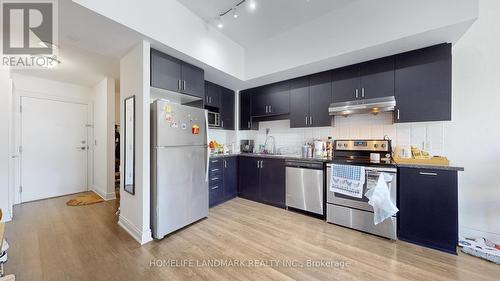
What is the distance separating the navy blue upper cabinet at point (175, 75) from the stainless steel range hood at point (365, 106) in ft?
7.05

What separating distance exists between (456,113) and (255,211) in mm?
3066

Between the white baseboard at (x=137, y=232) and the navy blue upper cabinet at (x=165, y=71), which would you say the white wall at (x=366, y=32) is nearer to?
the navy blue upper cabinet at (x=165, y=71)

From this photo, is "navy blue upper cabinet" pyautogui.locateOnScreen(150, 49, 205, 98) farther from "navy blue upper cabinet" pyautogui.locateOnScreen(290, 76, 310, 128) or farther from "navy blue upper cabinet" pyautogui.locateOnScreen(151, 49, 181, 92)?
"navy blue upper cabinet" pyautogui.locateOnScreen(290, 76, 310, 128)

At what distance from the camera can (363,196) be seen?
7.99 feet

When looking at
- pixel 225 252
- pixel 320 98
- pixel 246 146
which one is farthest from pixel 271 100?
pixel 225 252

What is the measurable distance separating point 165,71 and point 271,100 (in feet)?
6.74

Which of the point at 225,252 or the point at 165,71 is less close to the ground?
the point at 165,71

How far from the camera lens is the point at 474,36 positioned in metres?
2.27

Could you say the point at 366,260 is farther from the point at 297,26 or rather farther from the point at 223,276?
the point at 297,26

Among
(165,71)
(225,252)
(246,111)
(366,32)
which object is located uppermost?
(366,32)

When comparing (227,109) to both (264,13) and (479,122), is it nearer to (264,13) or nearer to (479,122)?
(264,13)

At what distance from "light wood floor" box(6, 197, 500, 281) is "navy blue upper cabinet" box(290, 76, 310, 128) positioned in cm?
164

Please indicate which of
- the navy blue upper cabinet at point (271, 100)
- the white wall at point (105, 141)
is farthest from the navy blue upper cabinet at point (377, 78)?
the white wall at point (105, 141)

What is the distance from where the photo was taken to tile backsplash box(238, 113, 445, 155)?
250 centimetres
